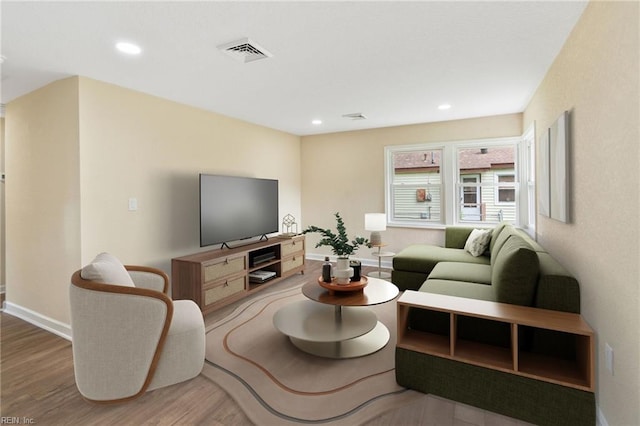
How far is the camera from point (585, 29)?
1867 mm

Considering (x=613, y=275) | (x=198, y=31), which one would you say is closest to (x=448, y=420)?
(x=613, y=275)

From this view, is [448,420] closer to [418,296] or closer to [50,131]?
[418,296]

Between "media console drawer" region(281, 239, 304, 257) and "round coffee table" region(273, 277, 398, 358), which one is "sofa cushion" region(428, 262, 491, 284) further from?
"media console drawer" region(281, 239, 304, 257)

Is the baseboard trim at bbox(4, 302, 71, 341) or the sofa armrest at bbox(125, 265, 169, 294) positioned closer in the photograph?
the sofa armrest at bbox(125, 265, 169, 294)

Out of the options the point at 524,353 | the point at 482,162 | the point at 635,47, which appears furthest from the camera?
the point at 482,162

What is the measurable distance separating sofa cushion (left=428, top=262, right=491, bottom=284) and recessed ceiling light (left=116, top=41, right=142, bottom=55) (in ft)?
10.2

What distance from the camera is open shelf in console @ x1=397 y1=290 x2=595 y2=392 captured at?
168 centimetres

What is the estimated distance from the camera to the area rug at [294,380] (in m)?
1.84

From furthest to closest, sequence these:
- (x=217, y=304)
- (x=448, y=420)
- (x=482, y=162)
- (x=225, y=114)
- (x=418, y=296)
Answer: (x=482, y=162)
(x=225, y=114)
(x=217, y=304)
(x=418, y=296)
(x=448, y=420)

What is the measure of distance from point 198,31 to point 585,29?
2.37 m

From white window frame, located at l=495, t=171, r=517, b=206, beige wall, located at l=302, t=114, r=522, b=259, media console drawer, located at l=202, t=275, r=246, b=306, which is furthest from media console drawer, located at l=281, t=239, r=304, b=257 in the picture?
white window frame, located at l=495, t=171, r=517, b=206

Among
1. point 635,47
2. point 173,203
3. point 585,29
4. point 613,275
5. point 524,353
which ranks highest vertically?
point 585,29

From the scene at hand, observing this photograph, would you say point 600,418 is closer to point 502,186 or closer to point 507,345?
point 507,345

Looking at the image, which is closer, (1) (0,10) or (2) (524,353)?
(1) (0,10)
